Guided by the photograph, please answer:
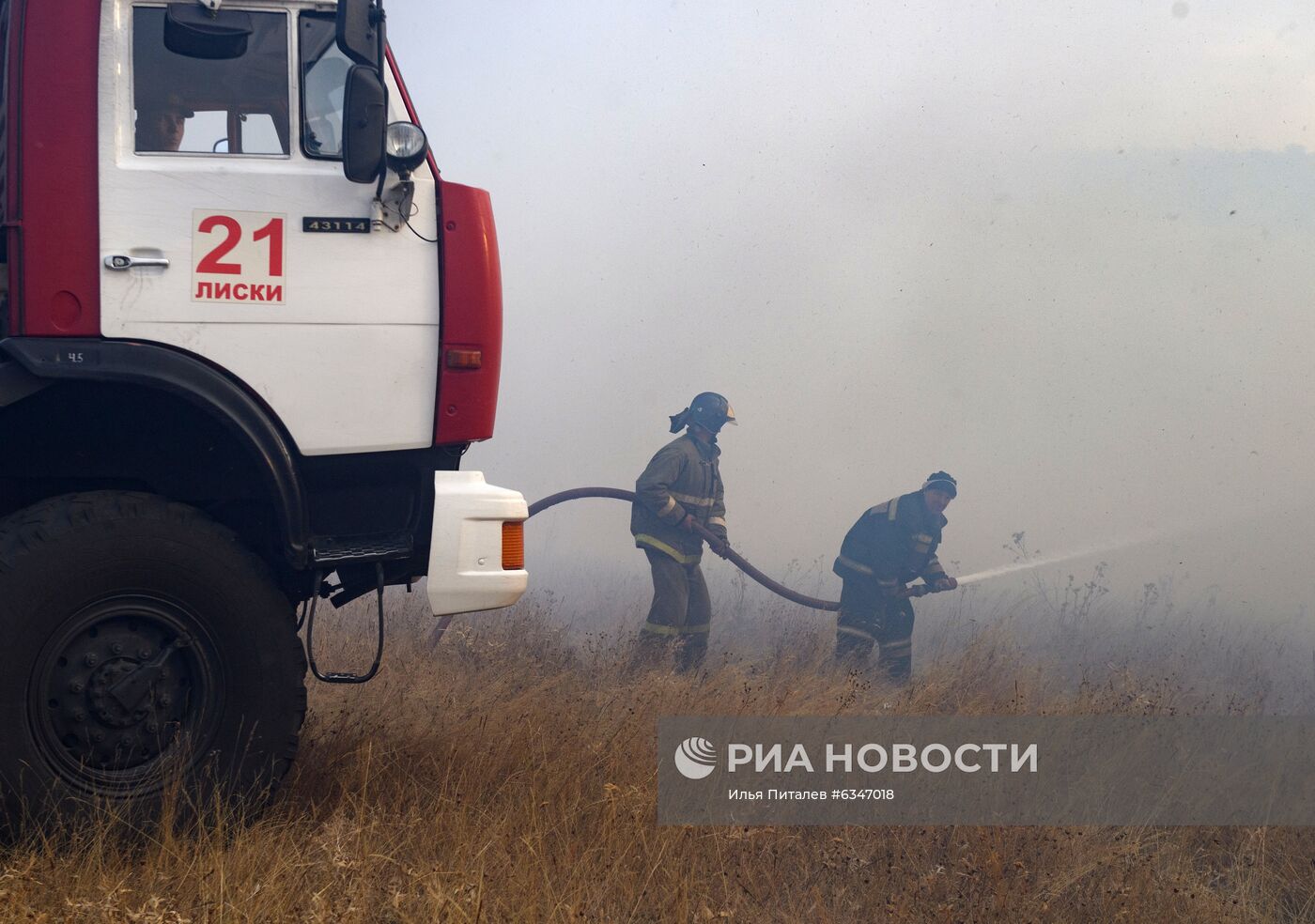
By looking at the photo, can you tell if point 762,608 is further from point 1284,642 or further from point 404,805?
point 404,805

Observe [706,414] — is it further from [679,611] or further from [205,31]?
[205,31]

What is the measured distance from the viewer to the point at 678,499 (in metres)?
7.52

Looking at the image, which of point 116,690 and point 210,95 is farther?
point 210,95

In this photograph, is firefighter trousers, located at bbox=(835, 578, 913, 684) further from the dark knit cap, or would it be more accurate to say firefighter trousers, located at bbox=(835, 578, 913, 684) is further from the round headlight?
the round headlight

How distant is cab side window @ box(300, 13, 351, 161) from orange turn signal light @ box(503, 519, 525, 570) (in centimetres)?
136

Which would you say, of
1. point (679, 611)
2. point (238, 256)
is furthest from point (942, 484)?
point (238, 256)

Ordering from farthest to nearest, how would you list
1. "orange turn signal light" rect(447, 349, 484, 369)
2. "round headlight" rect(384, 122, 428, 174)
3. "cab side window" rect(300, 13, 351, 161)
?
1. "orange turn signal light" rect(447, 349, 484, 369)
2. "cab side window" rect(300, 13, 351, 161)
3. "round headlight" rect(384, 122, 428, 174)

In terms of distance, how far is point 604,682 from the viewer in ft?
19.7

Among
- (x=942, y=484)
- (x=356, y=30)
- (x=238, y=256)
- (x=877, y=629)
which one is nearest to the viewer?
(x=356, y=30)

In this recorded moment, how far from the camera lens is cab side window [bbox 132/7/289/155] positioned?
3.46 metres

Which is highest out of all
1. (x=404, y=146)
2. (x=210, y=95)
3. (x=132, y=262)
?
(x=210, y=95)

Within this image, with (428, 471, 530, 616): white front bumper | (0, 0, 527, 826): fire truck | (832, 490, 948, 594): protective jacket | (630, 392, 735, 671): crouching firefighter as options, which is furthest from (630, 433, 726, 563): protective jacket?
(428, 471, 530, 616): white front bumper

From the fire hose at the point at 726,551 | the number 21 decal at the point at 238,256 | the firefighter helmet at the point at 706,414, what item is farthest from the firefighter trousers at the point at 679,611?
the number 21 decal at the point at 238,256

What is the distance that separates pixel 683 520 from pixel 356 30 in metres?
4.66
